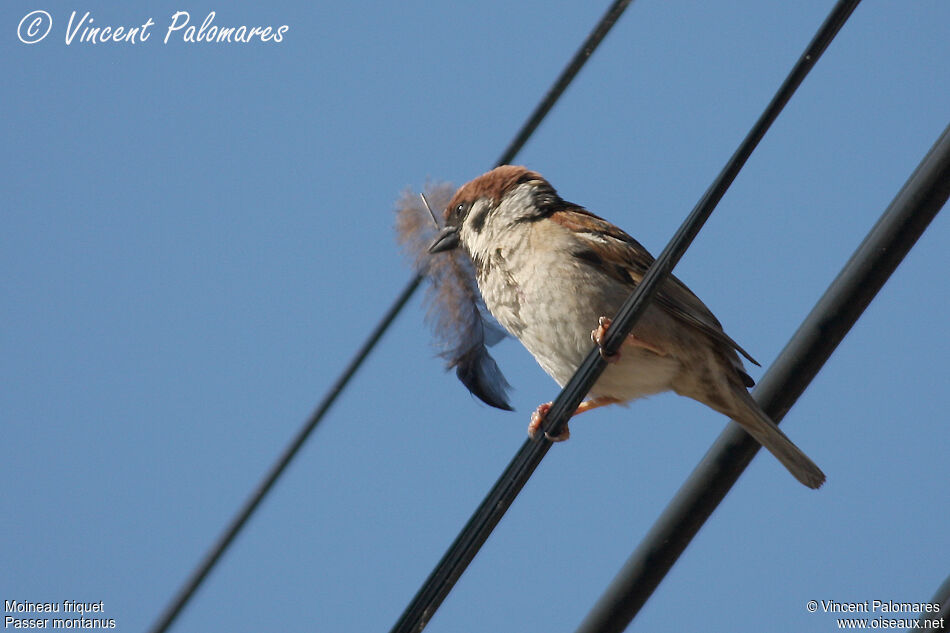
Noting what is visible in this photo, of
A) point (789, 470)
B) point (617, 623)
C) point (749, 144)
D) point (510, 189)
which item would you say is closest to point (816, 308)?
point (749, 144)

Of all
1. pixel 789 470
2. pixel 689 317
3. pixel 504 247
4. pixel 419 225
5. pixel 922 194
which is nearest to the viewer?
pixel 922 194

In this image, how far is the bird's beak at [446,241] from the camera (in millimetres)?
4781

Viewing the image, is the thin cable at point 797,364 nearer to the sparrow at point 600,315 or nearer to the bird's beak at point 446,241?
the sparrow at point 600,315

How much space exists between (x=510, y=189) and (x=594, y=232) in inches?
25.1

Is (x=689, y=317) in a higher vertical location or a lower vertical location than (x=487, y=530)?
higher

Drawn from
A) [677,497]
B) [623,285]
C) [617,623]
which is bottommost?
[617,623]

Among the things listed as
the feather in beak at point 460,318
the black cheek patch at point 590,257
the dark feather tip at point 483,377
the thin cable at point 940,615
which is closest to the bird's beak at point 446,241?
the feather in beak at point 460,318

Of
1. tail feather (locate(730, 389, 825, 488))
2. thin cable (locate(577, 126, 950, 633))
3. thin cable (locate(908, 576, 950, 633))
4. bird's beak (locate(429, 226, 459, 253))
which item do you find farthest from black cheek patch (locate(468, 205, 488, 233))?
thin cable (locate(908, 576, 950, 633))

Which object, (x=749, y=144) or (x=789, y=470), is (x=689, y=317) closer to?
(x=789, y=470)

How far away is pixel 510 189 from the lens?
4.69 meters

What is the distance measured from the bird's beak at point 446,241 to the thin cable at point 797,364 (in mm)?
2114

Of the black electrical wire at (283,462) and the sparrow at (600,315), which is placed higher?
the sparrow at (600,315)

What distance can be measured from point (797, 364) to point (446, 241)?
7.61 ft

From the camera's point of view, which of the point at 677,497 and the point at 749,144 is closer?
the point at 749,144
